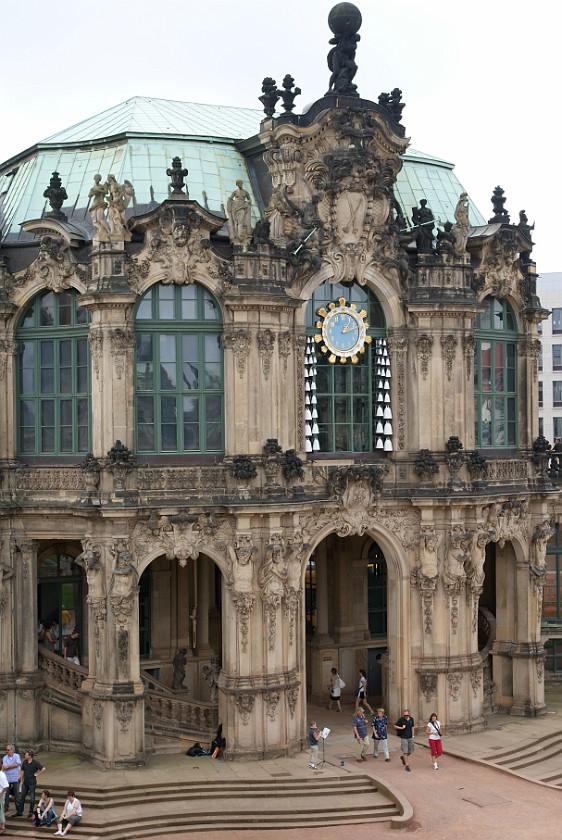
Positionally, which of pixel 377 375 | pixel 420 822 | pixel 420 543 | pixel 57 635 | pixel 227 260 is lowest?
pixel 420 822

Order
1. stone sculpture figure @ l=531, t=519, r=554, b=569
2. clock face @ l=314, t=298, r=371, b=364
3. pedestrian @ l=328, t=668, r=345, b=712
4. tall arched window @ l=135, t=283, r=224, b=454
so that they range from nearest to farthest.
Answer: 1. tall arched window @ l=135, t=283, r=224, b=454
2. clock face @ l=314, t=298, r=371, b=364
3. pedestrian @ l=328, t=668, r=345, b=712
4. stone sculpture figure @ l=531, t=519, r=554, b=569

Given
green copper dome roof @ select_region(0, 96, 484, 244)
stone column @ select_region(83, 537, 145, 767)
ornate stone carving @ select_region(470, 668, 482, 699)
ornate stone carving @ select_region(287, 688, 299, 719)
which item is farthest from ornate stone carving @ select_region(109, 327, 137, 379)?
ornate stone carving @ select_region(470, 668, 482, 699)

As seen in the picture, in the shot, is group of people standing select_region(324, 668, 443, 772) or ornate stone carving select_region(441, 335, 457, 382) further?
ornate stone carving select_region(441, 335, 457, 382)

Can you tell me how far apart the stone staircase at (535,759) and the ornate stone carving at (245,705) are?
733cm

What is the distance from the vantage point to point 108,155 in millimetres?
40625

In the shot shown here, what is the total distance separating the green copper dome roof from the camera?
3981 centimetres

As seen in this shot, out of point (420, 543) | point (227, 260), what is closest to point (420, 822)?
point (420, 543)

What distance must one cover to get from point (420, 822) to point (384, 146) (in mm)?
21212

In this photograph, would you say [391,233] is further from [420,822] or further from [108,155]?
[420,822]

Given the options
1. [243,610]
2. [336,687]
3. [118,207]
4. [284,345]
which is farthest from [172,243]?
[336,687]

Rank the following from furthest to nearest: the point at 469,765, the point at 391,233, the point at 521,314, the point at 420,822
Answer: the point at 521,314 → the point at 391,233 → the point at 469,765 → the point at 420,822

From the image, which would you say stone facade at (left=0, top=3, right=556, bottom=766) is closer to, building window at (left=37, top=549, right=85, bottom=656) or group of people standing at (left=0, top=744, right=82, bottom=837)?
building window at (left=37, top=549, right=85, bottom=656)

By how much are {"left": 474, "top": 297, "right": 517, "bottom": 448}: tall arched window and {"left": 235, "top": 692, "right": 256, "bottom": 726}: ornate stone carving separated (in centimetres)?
1186

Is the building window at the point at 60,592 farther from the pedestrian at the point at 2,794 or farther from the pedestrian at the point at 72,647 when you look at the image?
the pedestrian at the point at 2,794
